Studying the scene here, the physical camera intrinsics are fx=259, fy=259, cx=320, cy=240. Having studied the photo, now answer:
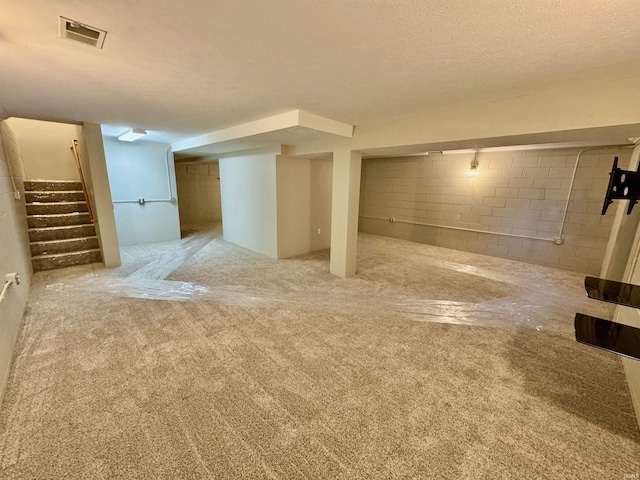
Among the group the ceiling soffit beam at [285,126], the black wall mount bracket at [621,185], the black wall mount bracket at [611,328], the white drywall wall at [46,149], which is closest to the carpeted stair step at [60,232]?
the white drywall wall at [46,149]

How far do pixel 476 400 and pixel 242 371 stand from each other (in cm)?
164

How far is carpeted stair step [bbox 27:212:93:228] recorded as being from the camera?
4.09 metres

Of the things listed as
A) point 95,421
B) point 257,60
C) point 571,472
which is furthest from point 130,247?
point 571,472

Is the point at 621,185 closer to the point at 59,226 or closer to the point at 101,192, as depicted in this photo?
the point at 101,192

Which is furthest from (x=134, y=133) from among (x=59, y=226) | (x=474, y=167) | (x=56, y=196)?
(x=474, y=167)

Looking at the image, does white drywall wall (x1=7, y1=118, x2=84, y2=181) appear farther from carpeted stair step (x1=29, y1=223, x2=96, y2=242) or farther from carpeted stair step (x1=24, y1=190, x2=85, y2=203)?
carpeted stair step (x1=29, y1=223, x2=96, y2=242)

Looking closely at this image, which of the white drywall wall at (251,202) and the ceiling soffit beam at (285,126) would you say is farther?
the white drywall wall at (251,202)

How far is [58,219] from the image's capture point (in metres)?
4.31

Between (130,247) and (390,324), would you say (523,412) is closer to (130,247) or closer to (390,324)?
(390,324)

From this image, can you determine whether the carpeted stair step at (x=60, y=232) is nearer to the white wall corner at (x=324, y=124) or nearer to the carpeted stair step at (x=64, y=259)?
the carpeted stair step at (x=64, y=259)

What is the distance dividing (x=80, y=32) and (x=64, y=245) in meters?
4.10

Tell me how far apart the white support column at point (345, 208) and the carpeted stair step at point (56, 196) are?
15.2 ft

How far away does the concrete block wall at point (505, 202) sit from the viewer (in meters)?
4.28

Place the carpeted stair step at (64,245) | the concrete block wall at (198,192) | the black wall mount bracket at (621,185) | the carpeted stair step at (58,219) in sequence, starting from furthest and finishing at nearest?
the concrete block wall at (198,192)
the carpeted stair step at (58,219)
the carpeted stair step at (64,245)
the black wall mount bracket at (621,185)
